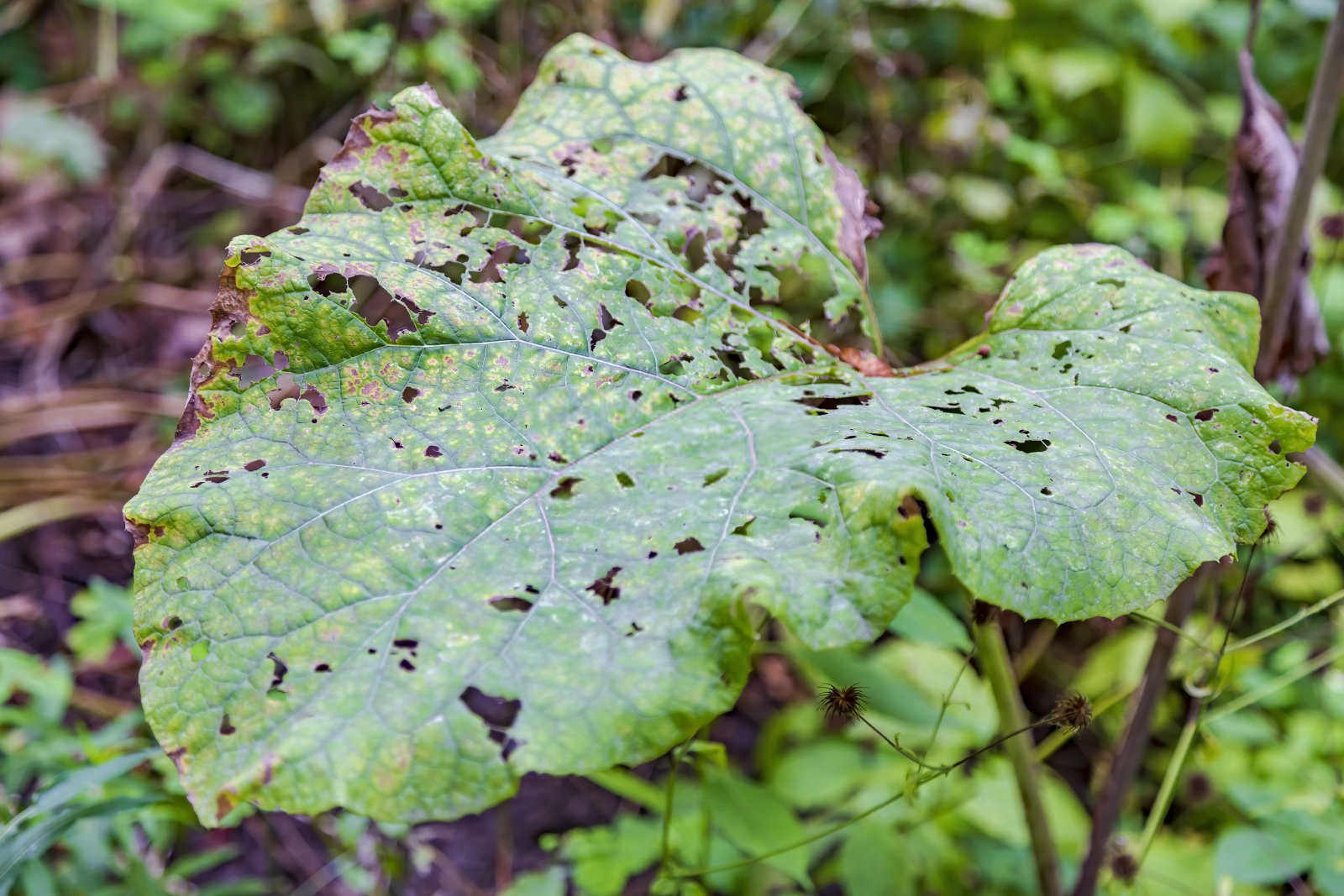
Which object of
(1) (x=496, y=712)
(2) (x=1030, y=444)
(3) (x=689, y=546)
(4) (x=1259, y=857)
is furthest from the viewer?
(4) (x=1259, y=857)

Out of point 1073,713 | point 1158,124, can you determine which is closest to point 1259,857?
point 1073,713

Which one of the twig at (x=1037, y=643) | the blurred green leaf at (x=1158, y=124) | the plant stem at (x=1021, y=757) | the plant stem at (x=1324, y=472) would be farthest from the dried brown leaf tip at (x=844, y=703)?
the blurred green leaf at (x=1158, y=124)

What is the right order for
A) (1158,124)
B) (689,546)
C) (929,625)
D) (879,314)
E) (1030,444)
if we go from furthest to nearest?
(1158,124) → (879,314) → (929,625) → (1030,444) → (689,546)

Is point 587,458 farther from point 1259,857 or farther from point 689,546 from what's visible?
point 1259,857

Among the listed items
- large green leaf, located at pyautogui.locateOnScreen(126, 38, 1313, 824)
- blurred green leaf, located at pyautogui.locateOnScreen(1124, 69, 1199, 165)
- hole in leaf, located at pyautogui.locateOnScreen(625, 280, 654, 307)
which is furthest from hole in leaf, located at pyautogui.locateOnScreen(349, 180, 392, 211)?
blurred green leaf, located at pyautogui.locateOnScreen(1124, 69, 1199, 165)

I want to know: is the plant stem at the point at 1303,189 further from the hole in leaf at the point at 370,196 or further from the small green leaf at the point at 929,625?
the hole in leaf at the point at 370,196

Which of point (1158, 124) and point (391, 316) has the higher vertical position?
point (391, 316)
